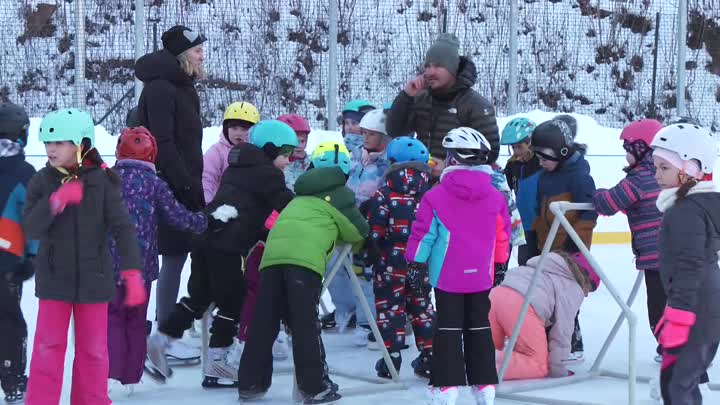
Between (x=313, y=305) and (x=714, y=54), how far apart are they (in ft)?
29.6

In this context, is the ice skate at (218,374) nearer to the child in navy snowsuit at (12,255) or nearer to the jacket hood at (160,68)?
the child in navy snowsuit at (12,255)

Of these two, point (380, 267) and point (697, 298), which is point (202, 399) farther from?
point (697, 298)

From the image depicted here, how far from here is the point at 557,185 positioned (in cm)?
559

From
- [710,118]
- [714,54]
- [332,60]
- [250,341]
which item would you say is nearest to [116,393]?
[250,341]

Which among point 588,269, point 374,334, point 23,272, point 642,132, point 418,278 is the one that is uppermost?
point 642,132

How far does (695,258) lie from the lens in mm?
3752

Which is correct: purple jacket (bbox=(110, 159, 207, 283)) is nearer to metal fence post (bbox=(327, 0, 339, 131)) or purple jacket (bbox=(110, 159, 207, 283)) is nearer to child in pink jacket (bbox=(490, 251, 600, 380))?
child in pink jacket (bbox=(490, 251, 600, 380))

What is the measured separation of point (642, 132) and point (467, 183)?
1.14m

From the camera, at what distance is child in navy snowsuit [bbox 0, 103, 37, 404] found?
451 cm

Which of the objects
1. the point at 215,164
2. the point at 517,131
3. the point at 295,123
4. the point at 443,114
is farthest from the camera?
the point at 295,123

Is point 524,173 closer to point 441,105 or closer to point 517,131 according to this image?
point 517,131

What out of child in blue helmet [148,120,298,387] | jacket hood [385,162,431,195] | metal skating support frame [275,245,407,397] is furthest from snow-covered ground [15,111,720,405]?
jacket hood [385,162,431,195]

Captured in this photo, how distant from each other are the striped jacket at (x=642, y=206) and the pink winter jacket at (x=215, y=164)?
76.4 inches

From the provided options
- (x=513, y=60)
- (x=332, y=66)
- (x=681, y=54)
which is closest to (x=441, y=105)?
(x=332, y=66)
